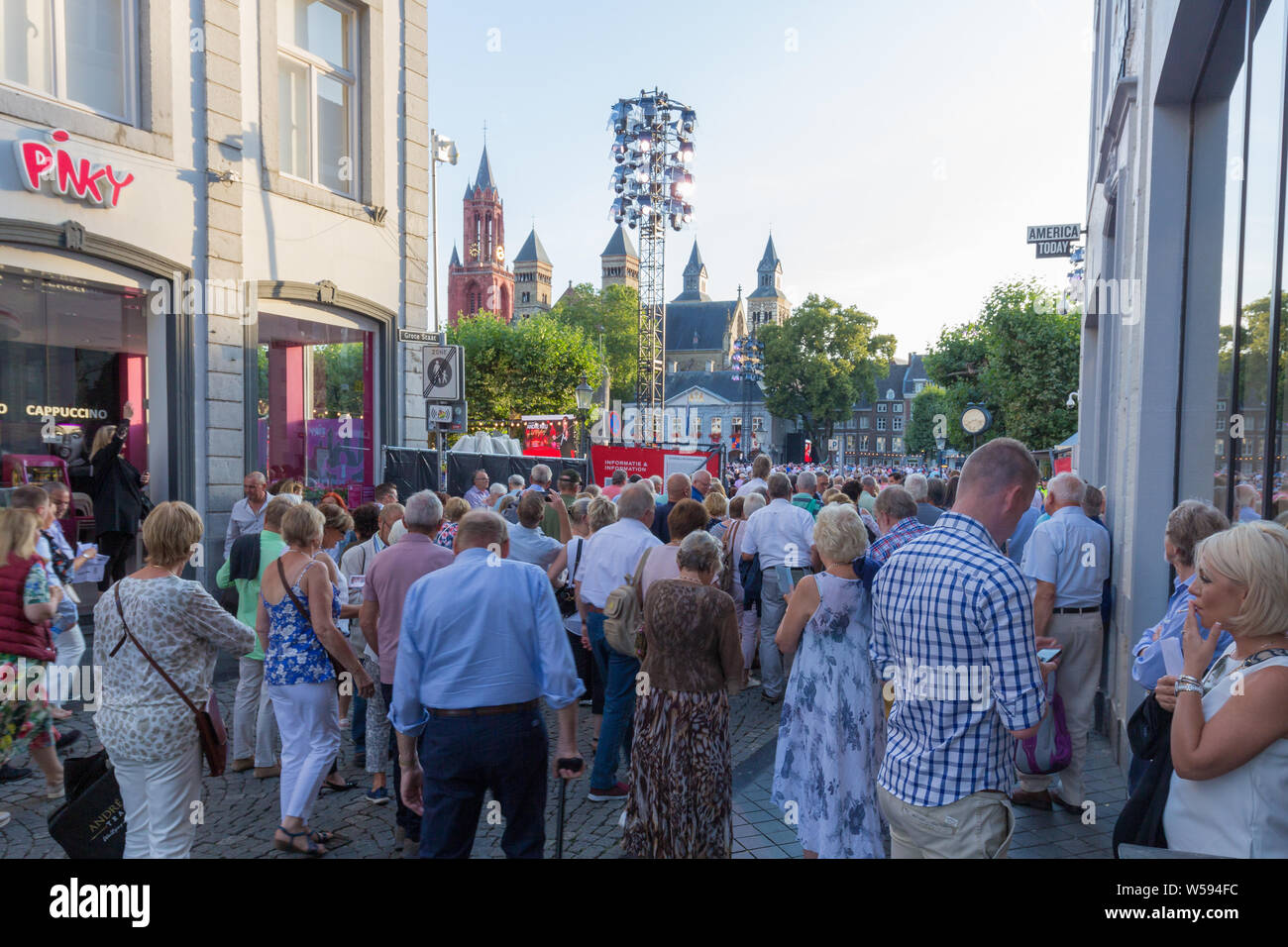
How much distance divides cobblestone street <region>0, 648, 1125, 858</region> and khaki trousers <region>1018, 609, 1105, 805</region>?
1.22ft

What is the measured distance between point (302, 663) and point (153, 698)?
931 millimetres

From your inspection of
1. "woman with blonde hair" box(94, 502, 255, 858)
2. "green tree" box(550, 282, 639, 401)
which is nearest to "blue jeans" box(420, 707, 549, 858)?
"woman with blonde hair" box(94, 502, 255, 858)

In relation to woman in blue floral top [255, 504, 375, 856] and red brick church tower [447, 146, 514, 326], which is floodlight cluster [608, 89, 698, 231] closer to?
woman in blue floral top [255, 504, 375, 856]

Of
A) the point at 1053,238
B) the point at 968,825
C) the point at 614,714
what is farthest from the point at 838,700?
the point at 1053,238

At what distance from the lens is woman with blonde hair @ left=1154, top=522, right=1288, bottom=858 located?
7.11 feet

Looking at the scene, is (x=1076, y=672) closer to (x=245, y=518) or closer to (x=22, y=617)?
(x=22, y=617)

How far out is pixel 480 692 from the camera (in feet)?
11.5

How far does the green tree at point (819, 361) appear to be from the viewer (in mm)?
75625

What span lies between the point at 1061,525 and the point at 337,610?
4402 mm

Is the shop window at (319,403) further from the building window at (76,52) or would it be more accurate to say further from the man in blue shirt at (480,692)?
the man in blue shirt at (480,692)

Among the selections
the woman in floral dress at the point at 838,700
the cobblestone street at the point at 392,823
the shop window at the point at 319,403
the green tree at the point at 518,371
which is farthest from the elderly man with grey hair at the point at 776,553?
the green tree at the point at 518,371

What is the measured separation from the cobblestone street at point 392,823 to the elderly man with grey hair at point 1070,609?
0.19 meters
